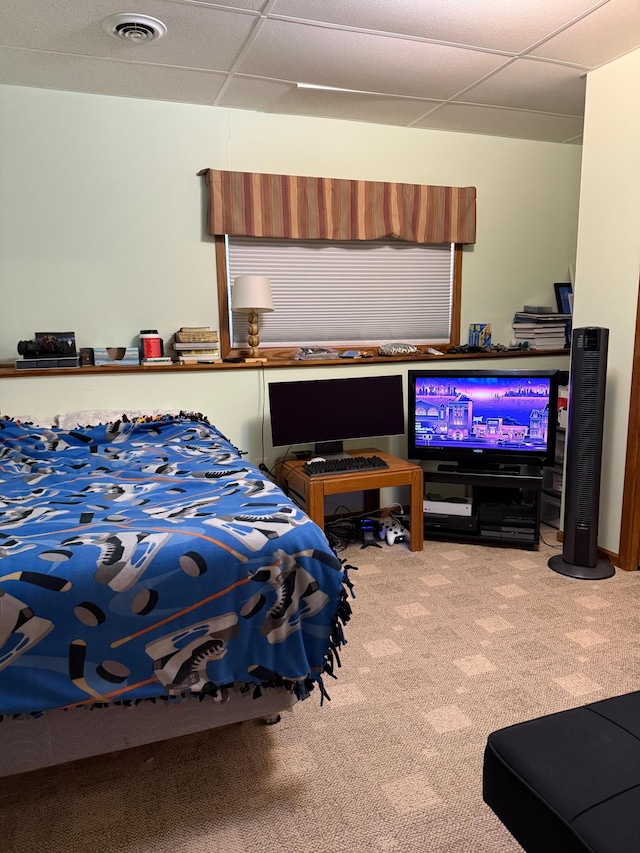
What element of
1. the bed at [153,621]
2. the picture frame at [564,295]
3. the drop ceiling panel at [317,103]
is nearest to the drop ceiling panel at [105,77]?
the drop ceiling panel at [317,103]

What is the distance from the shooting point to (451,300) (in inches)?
164

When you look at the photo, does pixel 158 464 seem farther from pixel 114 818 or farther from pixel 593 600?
pixel 593 600

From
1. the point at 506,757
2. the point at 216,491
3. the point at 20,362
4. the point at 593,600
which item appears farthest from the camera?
the point at 20,362

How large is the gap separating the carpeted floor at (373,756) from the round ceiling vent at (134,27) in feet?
8.82

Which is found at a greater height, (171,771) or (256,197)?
(256,197)

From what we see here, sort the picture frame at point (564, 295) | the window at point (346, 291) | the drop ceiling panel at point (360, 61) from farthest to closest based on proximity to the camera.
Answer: the picture frame at point (564, 295) < the window at point (346, 291) < the drop ceiling panel at point (360, 61)

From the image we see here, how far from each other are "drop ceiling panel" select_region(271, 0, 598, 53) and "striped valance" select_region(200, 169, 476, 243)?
1.17 m

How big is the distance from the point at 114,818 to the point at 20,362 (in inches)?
91.6

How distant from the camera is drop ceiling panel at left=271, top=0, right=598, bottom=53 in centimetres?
238

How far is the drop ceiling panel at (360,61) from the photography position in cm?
265

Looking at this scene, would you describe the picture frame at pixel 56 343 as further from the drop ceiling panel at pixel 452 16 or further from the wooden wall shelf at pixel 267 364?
the drop ceiling panel at pixel 452 16

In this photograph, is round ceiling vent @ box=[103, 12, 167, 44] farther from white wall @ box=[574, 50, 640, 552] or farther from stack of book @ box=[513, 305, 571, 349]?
stack of book @ box=[513, 305, 571, 349]

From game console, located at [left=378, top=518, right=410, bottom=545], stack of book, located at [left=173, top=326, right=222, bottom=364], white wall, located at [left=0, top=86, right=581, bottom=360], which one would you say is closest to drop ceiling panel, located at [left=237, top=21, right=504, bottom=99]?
white wall, located at [left=0, top=86, right=581, bottom=360]

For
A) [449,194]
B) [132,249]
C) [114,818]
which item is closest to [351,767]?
[114,818]
